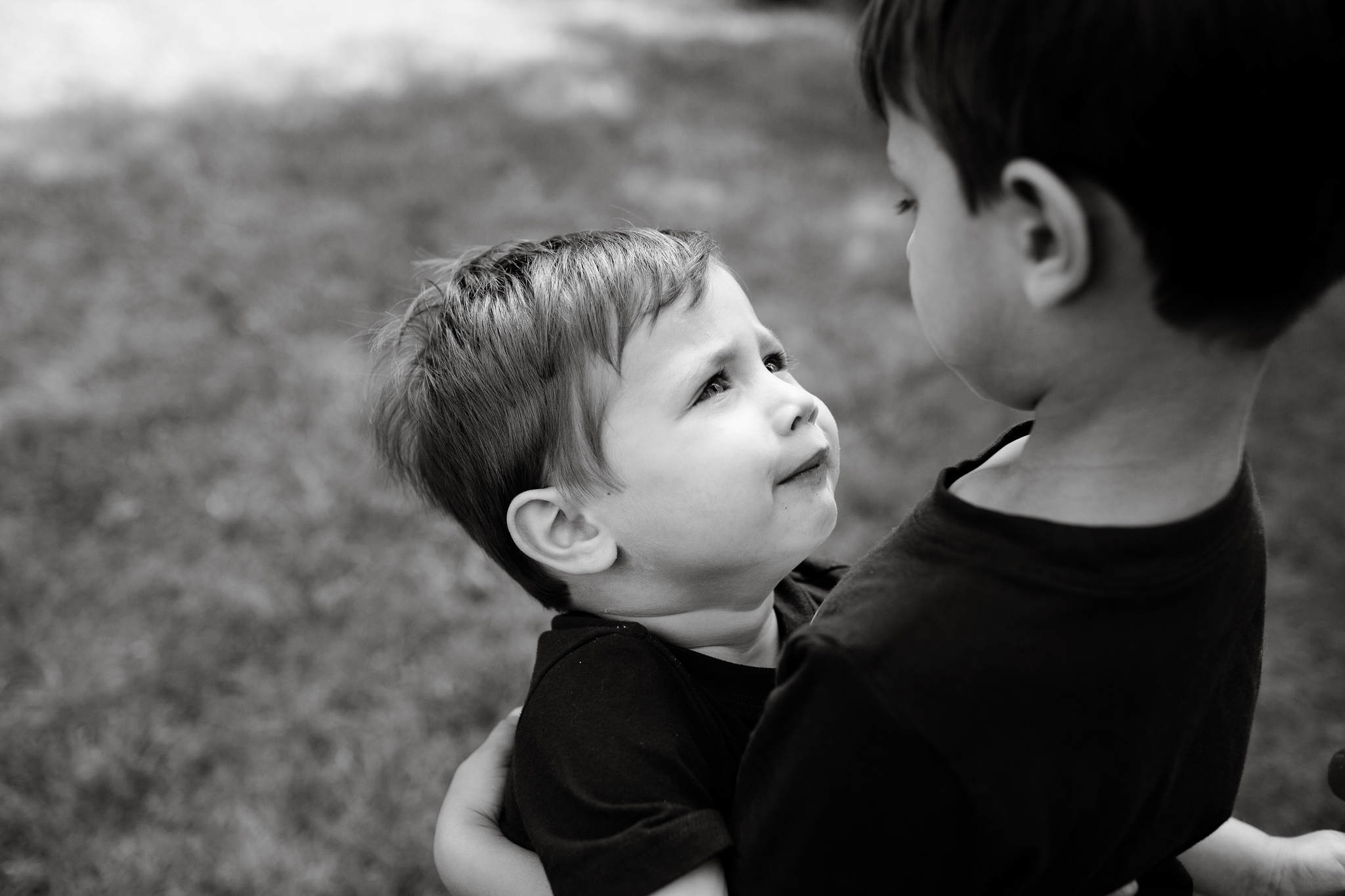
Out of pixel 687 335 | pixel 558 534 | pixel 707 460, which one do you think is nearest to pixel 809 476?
pixel 707 460

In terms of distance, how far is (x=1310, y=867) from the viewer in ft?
4.63

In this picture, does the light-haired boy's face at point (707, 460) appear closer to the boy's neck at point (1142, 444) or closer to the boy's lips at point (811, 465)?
the boy's lips at point (811, 465)

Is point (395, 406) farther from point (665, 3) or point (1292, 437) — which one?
point (665, 3)

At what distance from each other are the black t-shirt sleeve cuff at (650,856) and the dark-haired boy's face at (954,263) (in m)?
0.56

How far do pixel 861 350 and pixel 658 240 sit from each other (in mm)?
2663

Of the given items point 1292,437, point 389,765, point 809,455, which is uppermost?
point 809,455

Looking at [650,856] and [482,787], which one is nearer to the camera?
[650,856]

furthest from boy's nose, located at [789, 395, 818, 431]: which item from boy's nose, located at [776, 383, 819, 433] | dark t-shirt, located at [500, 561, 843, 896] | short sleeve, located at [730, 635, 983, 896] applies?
short sleeve, located at [730, 635, 983, 896]

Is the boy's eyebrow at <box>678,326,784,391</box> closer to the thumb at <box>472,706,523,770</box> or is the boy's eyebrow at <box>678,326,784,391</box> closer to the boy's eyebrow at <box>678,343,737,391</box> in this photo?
the boy's eyebrow at <box>678,343,737,391</box>

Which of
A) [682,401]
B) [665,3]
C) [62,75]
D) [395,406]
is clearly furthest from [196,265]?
[665,3]

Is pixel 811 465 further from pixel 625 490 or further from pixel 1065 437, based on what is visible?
pixel 1065 437

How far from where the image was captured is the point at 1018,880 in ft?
3.33

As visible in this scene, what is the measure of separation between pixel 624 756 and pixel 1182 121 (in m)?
0.87

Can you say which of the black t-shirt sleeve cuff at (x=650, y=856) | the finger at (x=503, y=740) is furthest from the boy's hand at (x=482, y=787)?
the black t-shirt sleeve cuff at (x=650, y=856)
